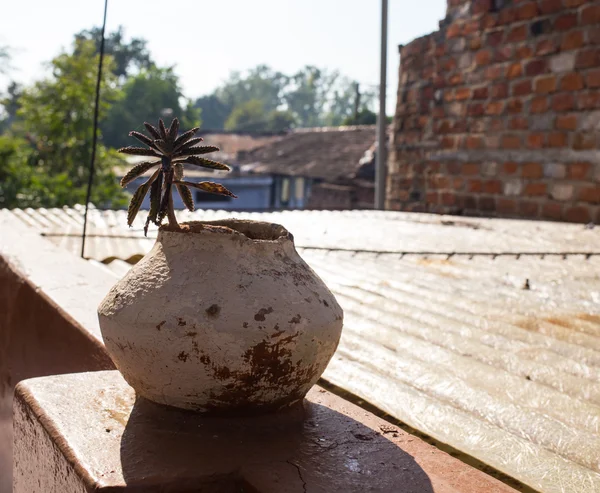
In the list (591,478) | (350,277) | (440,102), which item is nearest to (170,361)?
(591,478)

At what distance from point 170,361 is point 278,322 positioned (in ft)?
0.75

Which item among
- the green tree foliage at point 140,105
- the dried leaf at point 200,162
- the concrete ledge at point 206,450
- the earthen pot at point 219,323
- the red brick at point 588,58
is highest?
the green tree foliage at point 140,105

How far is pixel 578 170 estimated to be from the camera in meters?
6.32

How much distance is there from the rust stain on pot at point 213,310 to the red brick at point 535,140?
19.6 feet

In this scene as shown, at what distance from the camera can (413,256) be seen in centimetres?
426

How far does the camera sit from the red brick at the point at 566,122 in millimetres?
6352

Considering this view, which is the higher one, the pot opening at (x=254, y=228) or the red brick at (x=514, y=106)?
the red brick at (x=514, y=106)

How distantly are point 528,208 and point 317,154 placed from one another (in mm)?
13902

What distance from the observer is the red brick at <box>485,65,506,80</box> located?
282 inches

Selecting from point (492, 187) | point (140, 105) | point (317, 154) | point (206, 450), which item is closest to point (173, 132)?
point (206, 450)

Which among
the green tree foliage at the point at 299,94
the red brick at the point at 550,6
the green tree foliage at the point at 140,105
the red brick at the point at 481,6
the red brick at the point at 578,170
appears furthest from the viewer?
the green tree foliage at the point at 299,94

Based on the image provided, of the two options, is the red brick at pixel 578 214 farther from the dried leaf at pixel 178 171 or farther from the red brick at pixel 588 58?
the dried leaf at pixel 178 171

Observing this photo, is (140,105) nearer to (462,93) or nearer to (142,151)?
(462,93)

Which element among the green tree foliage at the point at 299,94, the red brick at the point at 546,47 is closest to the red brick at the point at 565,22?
the red brick at the point at 546,47
